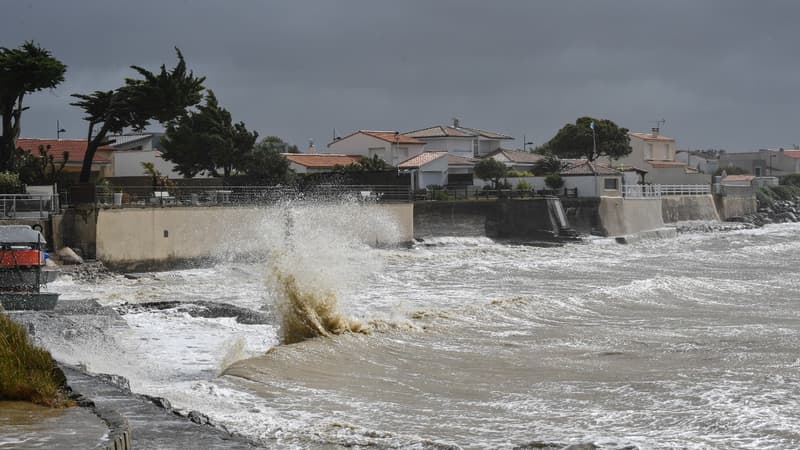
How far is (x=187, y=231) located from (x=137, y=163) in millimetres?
24782

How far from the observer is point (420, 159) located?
5838 cm

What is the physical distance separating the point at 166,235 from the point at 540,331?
55.5 ft

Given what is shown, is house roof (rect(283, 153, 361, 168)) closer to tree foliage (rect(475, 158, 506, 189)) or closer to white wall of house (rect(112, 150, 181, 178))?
white wall of house (rect(112, 150, 181, 178))

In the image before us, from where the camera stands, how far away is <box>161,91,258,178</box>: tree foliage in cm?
5044

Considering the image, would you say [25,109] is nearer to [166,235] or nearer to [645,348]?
[166,235]

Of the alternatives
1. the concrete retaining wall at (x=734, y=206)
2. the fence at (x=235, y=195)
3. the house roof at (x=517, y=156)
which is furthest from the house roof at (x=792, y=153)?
the fence at (x=235, y=195)

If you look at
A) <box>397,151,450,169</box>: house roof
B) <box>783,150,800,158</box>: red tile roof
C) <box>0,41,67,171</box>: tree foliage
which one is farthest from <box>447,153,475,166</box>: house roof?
<box>783,150,800,158</box>: red tile roof

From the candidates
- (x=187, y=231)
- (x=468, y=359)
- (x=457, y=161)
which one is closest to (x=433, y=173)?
(x=457, y=161)

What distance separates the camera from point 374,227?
40125 mm

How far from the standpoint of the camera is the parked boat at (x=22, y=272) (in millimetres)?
18000

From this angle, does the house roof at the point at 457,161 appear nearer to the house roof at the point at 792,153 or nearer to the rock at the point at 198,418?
the rock at the point at 198,418

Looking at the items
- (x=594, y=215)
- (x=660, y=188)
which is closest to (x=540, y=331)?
(x=594, y=215)

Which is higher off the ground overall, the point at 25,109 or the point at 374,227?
the point at 25,109

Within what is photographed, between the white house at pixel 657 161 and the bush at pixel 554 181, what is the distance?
24.7 m
